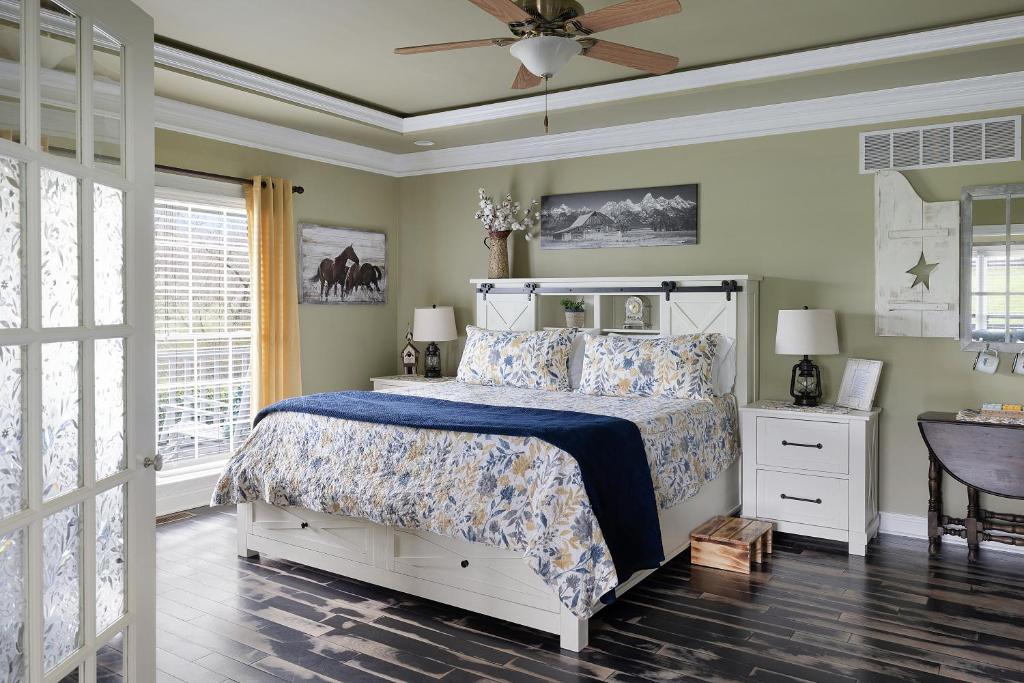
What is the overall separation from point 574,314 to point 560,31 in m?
2.70

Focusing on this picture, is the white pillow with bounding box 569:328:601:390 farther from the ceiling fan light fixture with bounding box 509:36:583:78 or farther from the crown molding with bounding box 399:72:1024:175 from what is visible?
the ceiling fan light fixture with bounding box 509:36:583:78

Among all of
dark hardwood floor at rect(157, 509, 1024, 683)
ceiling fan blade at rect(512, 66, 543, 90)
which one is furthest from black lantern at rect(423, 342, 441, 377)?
ceiling fan blade at rect(512, 66, 543, 90)

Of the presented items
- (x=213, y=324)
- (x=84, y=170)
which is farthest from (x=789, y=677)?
(x=213, y=324)

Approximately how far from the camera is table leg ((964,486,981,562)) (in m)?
4.00

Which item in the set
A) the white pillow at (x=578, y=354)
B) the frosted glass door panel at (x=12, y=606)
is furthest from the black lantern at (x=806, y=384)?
the frosted glass door panel at (x=12, y=606)

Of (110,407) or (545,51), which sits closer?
(110,407)

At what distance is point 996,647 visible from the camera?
9.66 feet

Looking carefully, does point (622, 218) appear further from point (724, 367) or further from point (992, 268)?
point (992, 268)

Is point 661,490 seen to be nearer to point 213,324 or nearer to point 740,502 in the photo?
point 740,502

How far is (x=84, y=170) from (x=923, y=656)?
10.3 feet

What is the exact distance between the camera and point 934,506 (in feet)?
13.6

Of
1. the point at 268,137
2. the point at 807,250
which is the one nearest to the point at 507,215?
the point at 268,137

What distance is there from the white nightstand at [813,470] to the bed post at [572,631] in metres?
1.88

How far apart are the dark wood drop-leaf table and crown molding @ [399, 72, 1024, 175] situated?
1717mm
